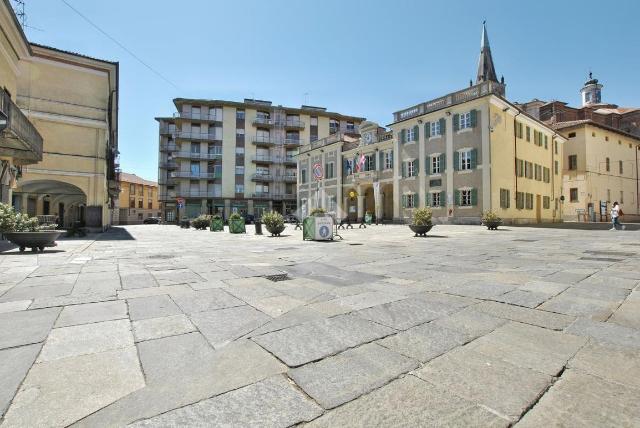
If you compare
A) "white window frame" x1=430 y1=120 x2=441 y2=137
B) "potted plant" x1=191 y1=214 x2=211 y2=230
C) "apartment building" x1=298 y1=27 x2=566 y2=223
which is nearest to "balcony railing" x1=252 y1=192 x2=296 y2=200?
"apartment building" x1=298 y1=27 x2=566 y2=223

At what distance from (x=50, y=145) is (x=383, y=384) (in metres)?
23.8

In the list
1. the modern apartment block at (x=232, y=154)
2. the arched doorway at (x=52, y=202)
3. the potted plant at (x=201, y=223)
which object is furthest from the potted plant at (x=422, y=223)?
the modern apartment block at (x=232, y=154)

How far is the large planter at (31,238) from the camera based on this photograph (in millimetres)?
9249

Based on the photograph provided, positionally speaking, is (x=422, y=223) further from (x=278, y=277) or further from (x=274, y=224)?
(x=278, y=277)

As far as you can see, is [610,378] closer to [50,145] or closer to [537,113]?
[50,145]

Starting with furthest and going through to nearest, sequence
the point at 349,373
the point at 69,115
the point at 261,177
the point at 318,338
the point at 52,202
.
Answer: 1. the point at 261,177
2. the point at 52,202
3. the point at 69,115
4. the point at 318,338
5. the point at 349,373

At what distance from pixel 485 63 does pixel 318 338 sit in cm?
3983

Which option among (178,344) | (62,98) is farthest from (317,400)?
(62,98)

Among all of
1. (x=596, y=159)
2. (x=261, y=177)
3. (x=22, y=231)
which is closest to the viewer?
(x=22, y=231)

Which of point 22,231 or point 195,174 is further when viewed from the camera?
point 195,174

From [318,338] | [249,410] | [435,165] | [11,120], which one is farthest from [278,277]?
[435,165]

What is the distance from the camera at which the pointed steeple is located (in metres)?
34.5

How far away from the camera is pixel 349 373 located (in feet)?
7.54

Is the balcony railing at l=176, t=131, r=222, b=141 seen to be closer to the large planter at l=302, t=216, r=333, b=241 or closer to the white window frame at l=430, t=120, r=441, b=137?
the white window frame at l=430, t=120, r=441, b=137
